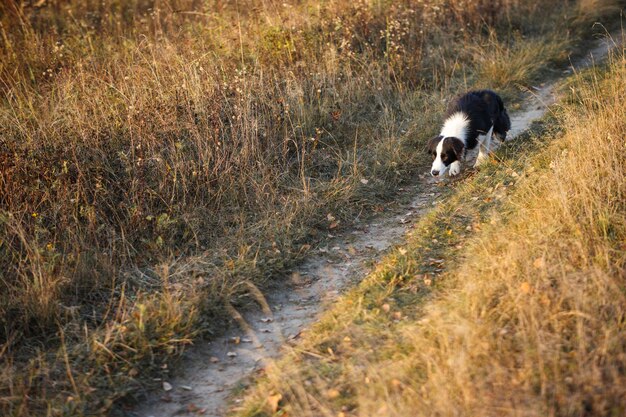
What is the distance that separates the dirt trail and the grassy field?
0.16 metres

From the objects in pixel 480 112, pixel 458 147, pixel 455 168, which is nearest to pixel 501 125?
pixel 480 112

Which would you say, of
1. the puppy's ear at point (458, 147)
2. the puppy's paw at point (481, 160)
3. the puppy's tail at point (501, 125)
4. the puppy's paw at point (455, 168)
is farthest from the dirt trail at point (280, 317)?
the puppy's tail at point (501, 125)

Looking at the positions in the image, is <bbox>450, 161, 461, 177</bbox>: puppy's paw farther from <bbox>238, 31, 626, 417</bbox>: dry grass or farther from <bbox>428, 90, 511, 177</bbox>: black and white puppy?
<bbox>238, 31, 626, 417</bbox>: dry grass

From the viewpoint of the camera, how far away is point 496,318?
12.6ft

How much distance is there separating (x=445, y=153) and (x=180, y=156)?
2.67m

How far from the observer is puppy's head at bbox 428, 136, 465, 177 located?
250 inches

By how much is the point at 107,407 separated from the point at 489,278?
2.57m

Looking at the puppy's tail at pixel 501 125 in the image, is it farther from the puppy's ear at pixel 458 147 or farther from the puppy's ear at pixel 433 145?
the puppy's ear at pixel 433 145

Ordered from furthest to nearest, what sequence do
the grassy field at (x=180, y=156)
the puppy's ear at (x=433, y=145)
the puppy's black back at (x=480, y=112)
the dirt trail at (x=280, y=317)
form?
1. the puppy's black back at (x=480, y=112)
2. the puppy's ear at (x=433, y=145)
3. the grassy field at (x=180, y=156)
4. the dirt trail at (x=280, y=317)

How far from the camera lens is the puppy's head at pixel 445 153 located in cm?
636

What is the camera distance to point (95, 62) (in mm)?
7547

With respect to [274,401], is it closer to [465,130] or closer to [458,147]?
[458,147]

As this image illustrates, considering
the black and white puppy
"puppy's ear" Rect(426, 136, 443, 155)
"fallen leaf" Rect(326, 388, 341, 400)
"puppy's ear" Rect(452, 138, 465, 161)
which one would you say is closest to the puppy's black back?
the black and white puppy

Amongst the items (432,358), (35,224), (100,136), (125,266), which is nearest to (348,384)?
(432,358)
